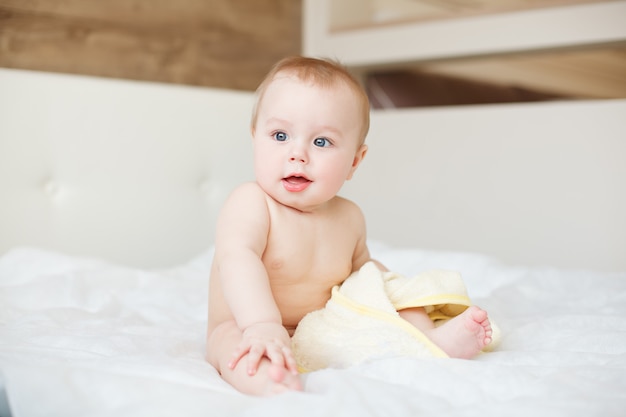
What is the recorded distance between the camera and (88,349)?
970 millimetres

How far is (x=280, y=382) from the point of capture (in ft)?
2.53

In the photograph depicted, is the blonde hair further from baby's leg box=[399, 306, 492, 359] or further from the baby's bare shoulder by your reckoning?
baby's leg box=[399, 306, 492, 359]

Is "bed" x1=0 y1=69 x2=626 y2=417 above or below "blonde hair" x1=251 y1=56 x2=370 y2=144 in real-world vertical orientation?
below

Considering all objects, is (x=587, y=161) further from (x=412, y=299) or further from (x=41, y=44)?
(x=41, y=44)

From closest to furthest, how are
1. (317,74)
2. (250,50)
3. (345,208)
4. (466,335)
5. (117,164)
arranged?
(466,335), (317,74), (345,208), (117,164), (250,50)

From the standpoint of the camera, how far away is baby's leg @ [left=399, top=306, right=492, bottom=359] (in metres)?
0.91

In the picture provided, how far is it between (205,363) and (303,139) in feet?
1.09

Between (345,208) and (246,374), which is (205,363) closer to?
(246,374)

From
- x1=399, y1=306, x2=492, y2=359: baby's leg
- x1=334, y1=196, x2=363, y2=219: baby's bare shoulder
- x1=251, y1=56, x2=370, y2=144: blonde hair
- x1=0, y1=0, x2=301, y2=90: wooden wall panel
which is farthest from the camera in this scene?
x1=0, y1=0, x2=301, y2=90: wooden wall panel

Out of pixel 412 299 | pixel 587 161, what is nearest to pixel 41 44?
pixel 412 299

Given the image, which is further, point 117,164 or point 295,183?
point 117,164

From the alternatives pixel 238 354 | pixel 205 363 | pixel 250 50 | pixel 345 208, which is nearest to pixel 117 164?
pixel 250 50

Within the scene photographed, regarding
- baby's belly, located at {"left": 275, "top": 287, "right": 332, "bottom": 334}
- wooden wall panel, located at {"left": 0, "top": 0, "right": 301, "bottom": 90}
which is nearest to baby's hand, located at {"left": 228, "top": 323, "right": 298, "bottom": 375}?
baby's belly, located at {"left": 275, "top": 287, "right": 332, "bottom": 334}

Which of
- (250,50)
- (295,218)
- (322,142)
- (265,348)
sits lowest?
(265,348)
